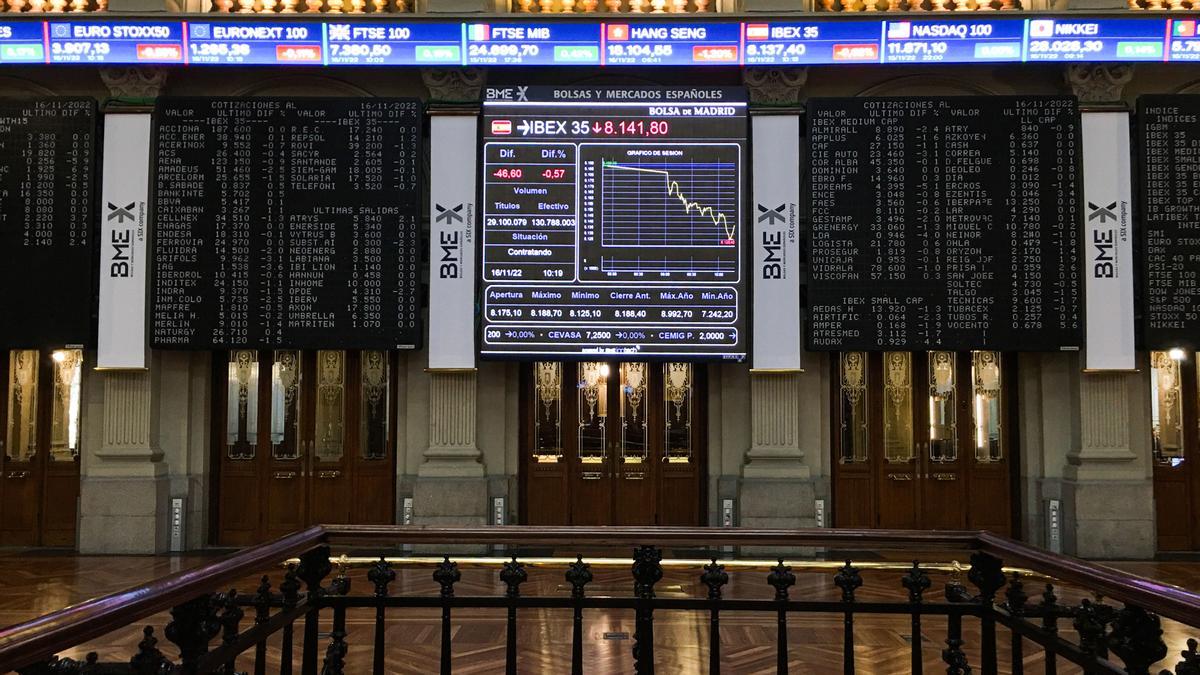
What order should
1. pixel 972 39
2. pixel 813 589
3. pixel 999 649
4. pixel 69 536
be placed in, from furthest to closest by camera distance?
pixel 69 536 < pixel 972 39 < pixel 813 589 < pixel 999 649

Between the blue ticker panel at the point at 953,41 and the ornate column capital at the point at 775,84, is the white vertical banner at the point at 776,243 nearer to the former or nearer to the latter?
the ornate column capital at the point at 775,84

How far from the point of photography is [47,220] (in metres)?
7.40

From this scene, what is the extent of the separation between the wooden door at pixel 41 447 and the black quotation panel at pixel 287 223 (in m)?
1.37

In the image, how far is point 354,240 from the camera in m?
7.37

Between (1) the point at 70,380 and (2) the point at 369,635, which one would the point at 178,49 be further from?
(2) the point at 369,635

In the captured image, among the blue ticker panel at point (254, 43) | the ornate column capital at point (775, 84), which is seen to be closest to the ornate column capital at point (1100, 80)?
the ornate column capital at point (775, 84)

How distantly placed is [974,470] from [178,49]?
8.37 m

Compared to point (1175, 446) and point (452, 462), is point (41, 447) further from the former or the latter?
point (1175, 446)

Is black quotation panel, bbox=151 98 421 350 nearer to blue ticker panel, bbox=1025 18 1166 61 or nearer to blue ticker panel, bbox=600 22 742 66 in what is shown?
blue ticker panel, bbox=600 22 742 66

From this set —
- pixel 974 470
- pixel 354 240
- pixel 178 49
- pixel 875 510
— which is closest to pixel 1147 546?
pixel 974 470

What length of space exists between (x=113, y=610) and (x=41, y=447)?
23.7 ft

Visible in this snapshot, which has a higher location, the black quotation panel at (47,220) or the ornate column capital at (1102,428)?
the black quotation panel at (47,220)

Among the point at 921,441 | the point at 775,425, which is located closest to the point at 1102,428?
the point at 921,441

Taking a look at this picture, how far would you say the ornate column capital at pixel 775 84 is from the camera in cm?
752
